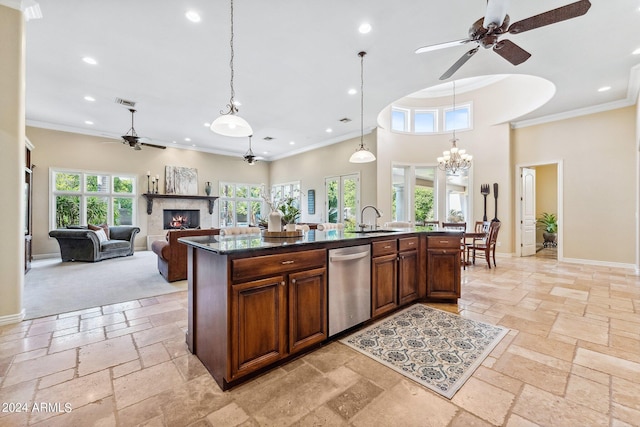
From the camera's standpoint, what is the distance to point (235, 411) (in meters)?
1.56

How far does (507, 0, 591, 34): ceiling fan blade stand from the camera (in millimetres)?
2066

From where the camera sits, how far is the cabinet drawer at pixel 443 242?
11.1ft

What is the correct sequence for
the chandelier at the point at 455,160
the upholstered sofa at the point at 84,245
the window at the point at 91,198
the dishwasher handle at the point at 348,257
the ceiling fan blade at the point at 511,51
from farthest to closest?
the window at the point at 91,198 < the chandelier at the point at 455,160 < the upholstered sofa at the point at 84,245 < the ceiling fan blade at the point at 511,51 < the dishwasher handle at the point at 348,257

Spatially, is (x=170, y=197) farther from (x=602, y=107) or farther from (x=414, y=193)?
(x=602, y=107)

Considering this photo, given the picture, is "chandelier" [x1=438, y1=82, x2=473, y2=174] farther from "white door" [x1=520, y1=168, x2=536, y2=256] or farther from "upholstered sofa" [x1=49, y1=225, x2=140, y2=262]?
"upholstered sofa" [x1=49, y1=225, x2=140, y2=262]

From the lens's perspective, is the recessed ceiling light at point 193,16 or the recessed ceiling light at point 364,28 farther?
the recessed ceiling light at point 364,28

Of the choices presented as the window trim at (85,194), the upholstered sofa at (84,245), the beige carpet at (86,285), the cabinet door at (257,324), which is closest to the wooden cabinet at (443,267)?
the cabinet door at (257,324)

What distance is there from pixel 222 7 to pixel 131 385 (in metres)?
3.59

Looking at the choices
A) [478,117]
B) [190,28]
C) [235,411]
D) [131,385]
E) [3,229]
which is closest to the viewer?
[235,411]

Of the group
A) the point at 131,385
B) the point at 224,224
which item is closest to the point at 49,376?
the point at 131,385

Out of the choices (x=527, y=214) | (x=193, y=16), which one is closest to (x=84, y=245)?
(x=193, y=16)

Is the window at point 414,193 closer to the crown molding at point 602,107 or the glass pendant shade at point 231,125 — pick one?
the crown molding at point 602,107

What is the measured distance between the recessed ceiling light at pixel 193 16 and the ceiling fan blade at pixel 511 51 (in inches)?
127

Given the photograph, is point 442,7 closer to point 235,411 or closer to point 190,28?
point 190,28
